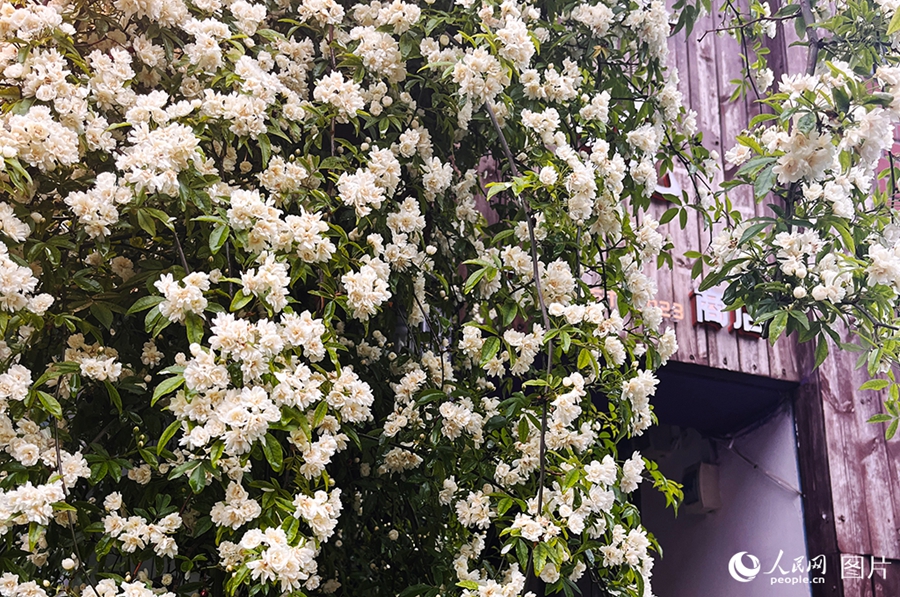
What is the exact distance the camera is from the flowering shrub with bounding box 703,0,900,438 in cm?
138

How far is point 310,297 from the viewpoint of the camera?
163 cm

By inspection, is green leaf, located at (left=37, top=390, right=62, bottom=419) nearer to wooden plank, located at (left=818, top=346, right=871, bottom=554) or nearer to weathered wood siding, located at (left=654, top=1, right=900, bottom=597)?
weathered wood siding, located at (left=654, top=1, right=900, bottom=597)

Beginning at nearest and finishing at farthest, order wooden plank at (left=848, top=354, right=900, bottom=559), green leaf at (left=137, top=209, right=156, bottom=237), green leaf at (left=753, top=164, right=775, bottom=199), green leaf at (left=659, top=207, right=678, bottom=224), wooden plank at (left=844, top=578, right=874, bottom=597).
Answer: green leaf at (left=137, top=209, right=156, bottom=237) → green leaf at (left=753, top=164, right=775, bottom=199) → green leaf at (left=659, top=207, right=678, bottom=224) → wooden plank at (left=844, top=578, right=874, bottom=597) → wooden plank at (left=848, top=354, right=900, bottom=559)

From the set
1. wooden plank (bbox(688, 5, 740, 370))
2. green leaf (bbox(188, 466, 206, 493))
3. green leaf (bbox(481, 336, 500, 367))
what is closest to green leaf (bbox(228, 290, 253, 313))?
green leaf (bbox(188, 466, 206, 493))

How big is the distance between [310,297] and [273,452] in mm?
526

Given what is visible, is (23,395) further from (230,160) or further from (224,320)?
(230,160)

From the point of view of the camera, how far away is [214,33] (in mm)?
1469

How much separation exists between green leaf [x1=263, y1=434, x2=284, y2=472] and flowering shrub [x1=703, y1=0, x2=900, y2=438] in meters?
1.04

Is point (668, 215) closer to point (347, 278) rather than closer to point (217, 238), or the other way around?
point (347, 278)

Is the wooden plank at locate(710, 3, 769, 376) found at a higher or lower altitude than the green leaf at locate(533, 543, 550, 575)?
higher

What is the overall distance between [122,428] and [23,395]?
23 centimetres

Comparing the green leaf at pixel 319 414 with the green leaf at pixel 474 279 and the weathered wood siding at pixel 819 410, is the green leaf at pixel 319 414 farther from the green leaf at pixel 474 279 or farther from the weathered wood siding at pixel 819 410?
the weathered wood siding at pixel 819 410

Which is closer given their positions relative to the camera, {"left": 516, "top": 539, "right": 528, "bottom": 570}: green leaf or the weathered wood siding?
{"left": 516, "top": 539, "right": 528, "bottom": 570}: green leaf

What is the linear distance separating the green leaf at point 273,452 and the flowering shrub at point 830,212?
1041 mm
